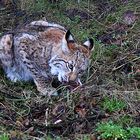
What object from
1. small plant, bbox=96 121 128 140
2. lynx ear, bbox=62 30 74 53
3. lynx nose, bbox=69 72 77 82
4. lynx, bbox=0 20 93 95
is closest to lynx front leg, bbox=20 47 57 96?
lynx, bbox=0 20 93 95

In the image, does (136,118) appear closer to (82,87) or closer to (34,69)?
(82,87)

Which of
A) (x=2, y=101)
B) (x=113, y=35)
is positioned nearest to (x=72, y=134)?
(x=2, y=101)

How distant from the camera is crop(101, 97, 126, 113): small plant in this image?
20.0ft

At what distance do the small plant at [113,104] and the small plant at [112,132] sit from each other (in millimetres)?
513

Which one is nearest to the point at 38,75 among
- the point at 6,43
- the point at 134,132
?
the point at 6,43

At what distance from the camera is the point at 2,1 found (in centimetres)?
960

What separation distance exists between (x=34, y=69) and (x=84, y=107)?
1116 mm

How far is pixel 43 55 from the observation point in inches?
270

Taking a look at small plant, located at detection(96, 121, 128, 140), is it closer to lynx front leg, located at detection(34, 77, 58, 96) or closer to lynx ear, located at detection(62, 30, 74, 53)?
lynx front leg, located at detection(34, 77, 58, 96)

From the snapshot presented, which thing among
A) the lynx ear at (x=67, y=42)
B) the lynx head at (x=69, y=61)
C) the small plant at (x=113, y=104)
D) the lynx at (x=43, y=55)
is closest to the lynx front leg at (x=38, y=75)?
the lynx at (x=43, y=55)

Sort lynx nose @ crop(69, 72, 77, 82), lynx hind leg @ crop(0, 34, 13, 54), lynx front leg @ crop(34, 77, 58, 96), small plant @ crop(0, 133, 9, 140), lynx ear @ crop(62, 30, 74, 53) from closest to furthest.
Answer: small plant @ crop(0, 133, 9, 140) → lynx nose @ crop(69, 72, 77, 82) → lynx ear @ crop(62, 30, 74, 53) → lynx front leg @ crop(34, 77, 58, 96) → lynx hind leg @ crop(0, 34, 13, 54)

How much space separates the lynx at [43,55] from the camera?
648 centimetres

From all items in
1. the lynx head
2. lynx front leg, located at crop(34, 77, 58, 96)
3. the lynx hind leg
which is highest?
the lynx head

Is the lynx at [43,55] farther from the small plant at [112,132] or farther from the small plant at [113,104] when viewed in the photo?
the small plant at [112,132]
